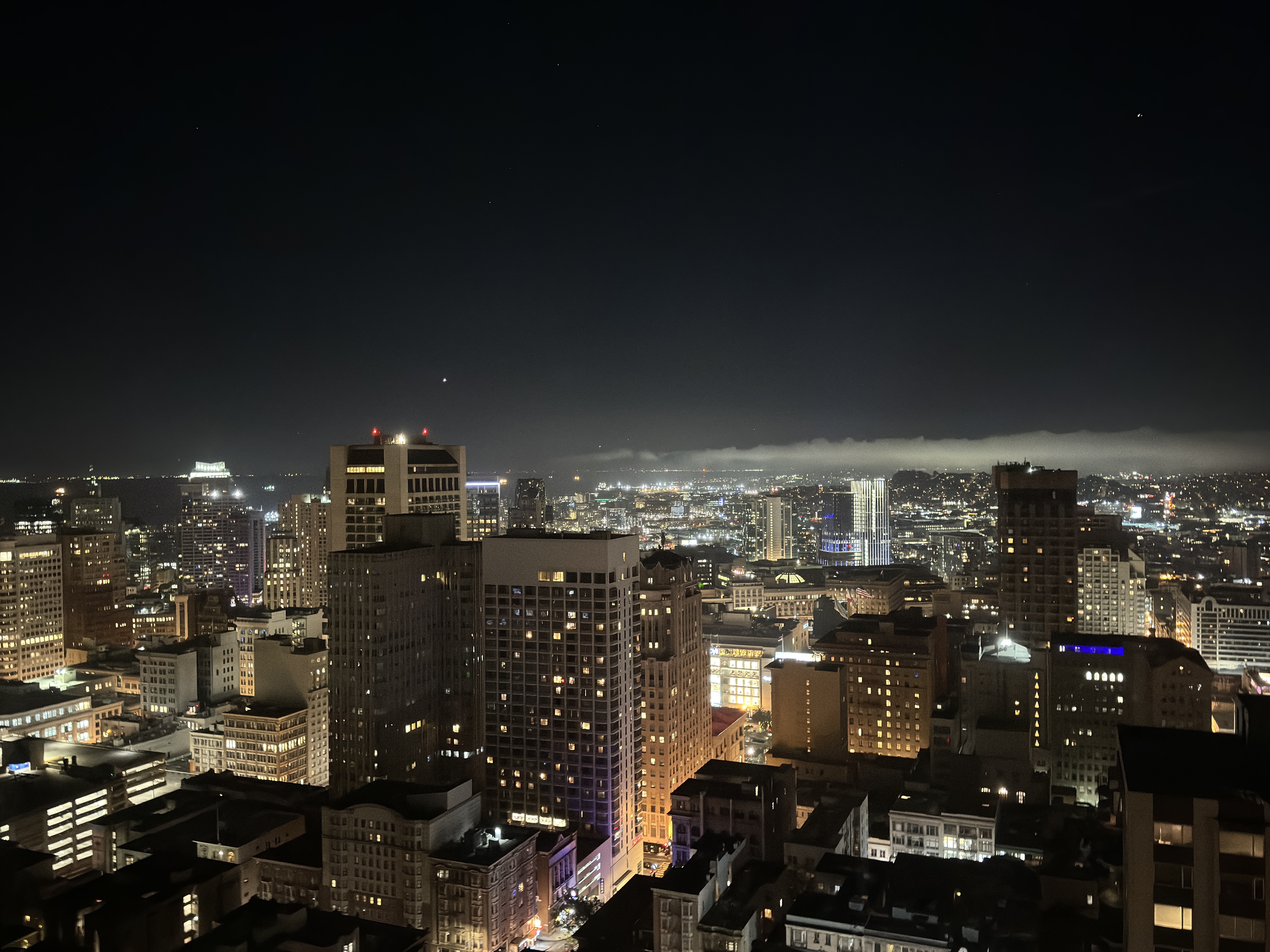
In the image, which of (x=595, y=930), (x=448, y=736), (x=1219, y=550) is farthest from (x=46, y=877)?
(x=1219, y=550)

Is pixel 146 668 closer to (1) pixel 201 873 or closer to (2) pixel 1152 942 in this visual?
(1) pixel 201 873

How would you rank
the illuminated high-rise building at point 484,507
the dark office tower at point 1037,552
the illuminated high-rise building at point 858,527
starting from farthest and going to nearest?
the illuminated high-rise building at point 858,527 < the illuminated high-rise building at point 484,507 < the dark office tower at point 1037,552

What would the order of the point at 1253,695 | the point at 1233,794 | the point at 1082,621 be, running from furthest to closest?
the point at 1082,621
the point at 1253,695
the point at 1233,794

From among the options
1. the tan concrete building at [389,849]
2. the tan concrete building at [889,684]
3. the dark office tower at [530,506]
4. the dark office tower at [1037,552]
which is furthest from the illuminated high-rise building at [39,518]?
the dark office tower at [1037,552]

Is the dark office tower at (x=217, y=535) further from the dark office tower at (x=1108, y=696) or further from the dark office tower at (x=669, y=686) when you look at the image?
the dark office tower at (x=1108, y=696)

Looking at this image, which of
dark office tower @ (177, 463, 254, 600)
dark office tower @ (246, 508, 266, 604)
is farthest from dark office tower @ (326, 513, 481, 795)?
dark office tower @ (246, 508, 266, 604)

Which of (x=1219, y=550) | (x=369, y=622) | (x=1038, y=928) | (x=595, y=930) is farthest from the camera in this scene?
(x=1219, y=550)
